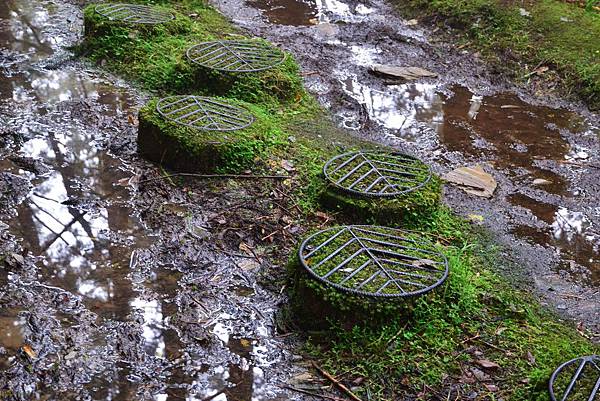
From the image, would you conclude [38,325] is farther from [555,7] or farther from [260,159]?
[555,7]

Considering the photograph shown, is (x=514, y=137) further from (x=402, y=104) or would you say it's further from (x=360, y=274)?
(x=360, y=274)

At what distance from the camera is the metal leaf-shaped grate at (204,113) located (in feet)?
17.1

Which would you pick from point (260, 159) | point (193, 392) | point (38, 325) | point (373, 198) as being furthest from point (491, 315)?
point (38, 325)

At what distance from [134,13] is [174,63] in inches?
49.8

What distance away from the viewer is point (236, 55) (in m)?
6.67

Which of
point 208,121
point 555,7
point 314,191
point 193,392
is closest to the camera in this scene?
point 193,392

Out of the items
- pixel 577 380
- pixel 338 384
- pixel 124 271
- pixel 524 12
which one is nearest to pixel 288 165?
pixel 124 271

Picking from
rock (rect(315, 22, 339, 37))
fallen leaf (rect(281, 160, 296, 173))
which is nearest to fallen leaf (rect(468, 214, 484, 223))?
fallen leaf (rect(281, 160, 296, 173))

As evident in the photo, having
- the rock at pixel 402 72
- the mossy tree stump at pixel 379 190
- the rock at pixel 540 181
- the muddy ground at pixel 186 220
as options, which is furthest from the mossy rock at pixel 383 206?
the rock at pixel 402 72

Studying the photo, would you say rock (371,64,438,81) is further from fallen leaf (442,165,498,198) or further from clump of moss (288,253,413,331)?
clump of moss (288,253,413,331)

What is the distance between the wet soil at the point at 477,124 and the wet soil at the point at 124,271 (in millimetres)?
1678

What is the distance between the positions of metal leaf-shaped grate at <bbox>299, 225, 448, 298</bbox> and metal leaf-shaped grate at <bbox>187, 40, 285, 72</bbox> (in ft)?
9.25

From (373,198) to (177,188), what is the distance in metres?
1.42

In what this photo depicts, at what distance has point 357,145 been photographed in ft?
19.2
